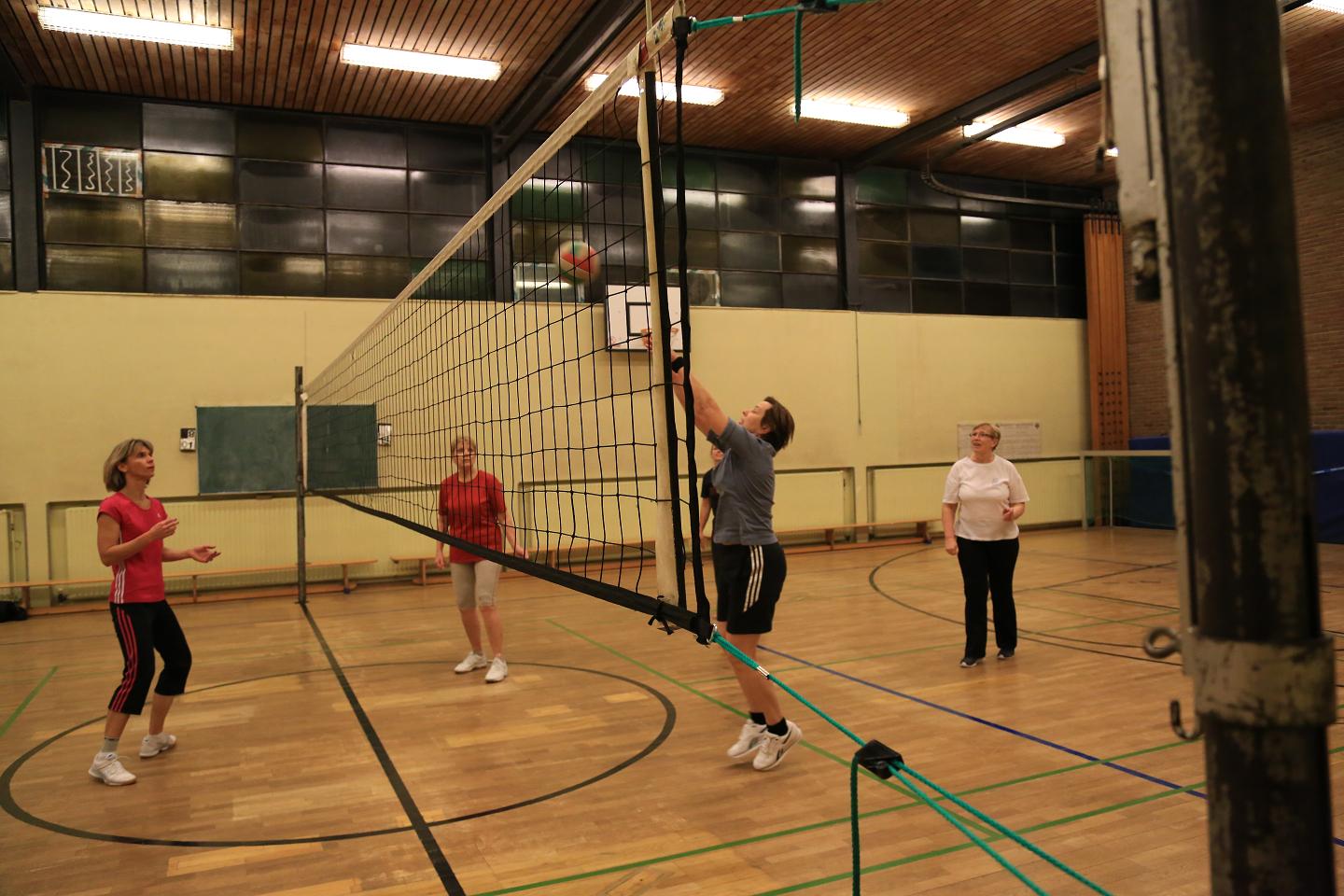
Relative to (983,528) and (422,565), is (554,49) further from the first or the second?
(983,528)

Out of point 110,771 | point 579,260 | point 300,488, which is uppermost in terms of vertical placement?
point 579,260

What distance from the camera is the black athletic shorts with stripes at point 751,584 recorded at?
4.09 metres

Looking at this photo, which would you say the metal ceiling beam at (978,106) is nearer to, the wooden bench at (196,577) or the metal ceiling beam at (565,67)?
the metal ceiling beam at (565,67)

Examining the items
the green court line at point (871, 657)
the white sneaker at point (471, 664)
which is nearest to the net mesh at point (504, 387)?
the white sneaker at point (471, 664)

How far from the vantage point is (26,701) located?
19.2 feet

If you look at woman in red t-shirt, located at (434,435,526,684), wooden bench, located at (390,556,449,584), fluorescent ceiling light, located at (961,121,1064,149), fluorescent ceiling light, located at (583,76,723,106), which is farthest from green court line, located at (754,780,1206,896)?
fluorescent ceiling light, located at (961,121,1064,149)

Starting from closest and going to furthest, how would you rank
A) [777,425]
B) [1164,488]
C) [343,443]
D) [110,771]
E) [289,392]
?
1. [110,771]
2. [777,425]
3. [343,443]
4. [289,392]
5. [1164,488]

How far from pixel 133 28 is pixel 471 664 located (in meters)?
6.76

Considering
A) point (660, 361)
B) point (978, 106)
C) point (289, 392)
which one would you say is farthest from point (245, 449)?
point (978, 106)

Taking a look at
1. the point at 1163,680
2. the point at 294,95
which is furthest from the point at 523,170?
the point at 294,95

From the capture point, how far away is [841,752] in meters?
4.35

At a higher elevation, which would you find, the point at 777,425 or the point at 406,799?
the point at 777,425

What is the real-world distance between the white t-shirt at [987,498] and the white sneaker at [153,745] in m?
4.58

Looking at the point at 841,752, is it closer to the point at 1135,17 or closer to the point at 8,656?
the point at 1135,17
